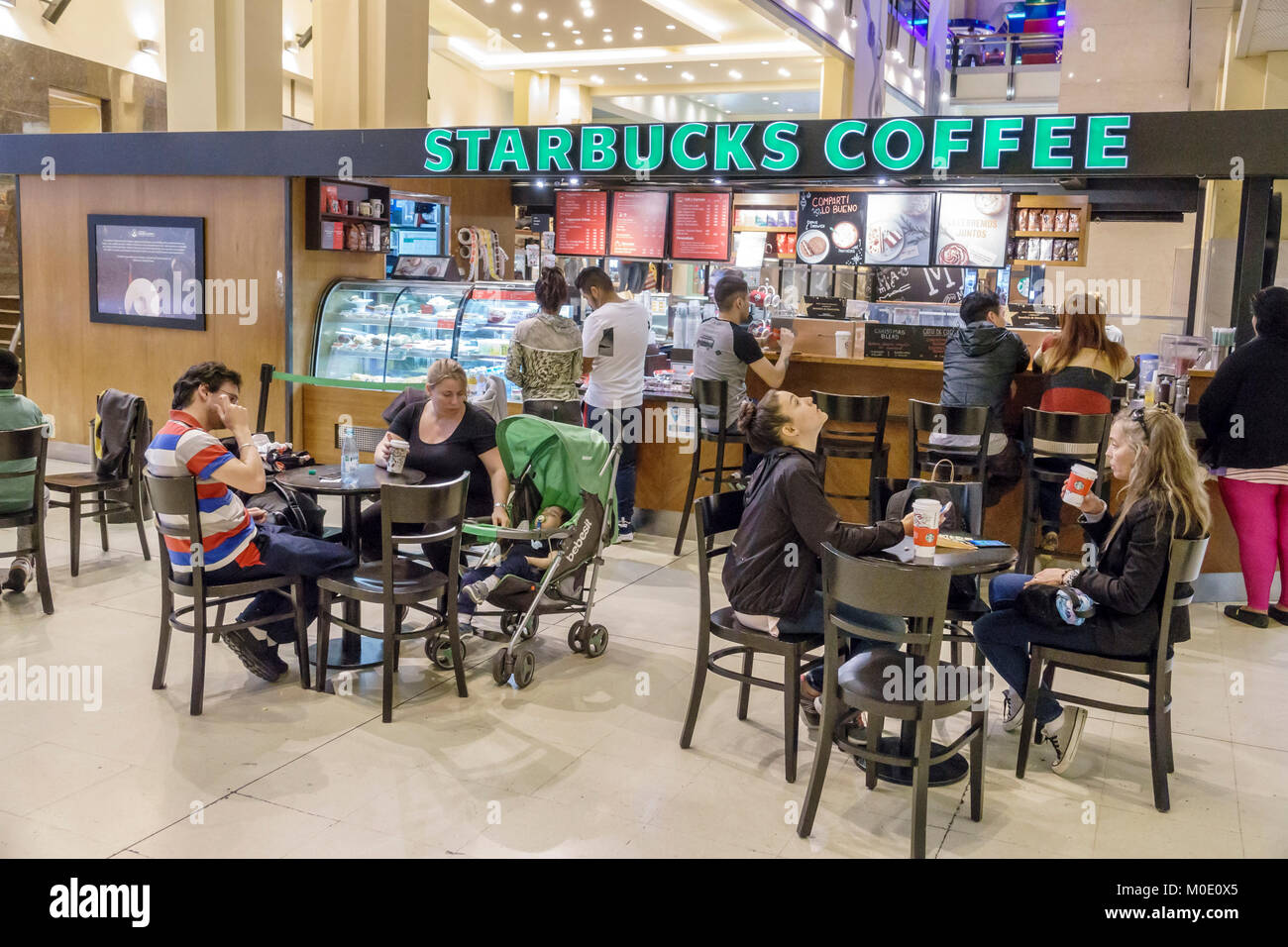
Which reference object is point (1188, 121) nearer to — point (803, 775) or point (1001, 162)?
point (1001, 162)

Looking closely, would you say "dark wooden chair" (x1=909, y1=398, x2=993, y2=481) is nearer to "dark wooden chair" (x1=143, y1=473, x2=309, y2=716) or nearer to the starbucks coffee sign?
the starbucks coffee sign

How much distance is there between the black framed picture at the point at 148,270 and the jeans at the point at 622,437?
3.41 m

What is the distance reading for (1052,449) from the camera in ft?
19.5

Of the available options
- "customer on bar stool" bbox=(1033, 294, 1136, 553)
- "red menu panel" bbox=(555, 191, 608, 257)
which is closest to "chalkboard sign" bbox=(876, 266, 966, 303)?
"red menu panel" bbox=(555, 191, 608, 257)

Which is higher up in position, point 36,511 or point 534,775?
point 36,511

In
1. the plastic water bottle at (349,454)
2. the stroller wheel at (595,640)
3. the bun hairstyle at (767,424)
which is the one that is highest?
the bun hairstyle at (767,424)

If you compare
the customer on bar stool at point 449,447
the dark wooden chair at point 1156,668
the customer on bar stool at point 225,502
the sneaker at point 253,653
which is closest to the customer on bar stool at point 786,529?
the dark wooden chair at point 1156,668

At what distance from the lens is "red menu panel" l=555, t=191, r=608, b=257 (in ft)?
28.4

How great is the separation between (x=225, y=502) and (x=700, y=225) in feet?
16.2

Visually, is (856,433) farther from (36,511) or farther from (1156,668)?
(36,511)

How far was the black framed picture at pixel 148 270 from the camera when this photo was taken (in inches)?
341

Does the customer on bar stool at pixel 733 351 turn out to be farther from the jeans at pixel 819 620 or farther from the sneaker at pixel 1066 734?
the sneaker at pixel 1066 734

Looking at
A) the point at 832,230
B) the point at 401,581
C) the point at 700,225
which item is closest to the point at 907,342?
the point at 832,230

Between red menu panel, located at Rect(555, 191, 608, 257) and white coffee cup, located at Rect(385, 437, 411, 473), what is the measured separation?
4.34 meters
